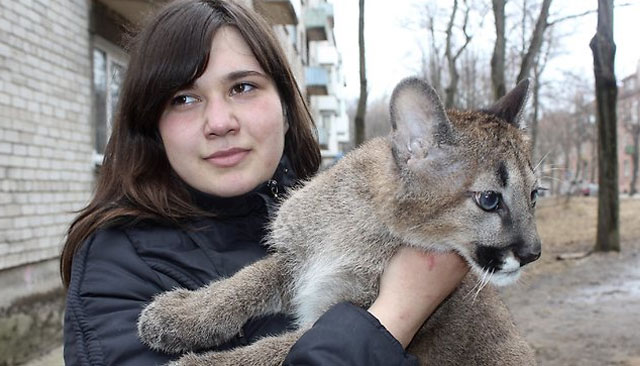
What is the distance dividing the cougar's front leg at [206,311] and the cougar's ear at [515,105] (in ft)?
4.74

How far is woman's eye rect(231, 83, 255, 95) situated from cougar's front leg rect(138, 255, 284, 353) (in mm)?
847

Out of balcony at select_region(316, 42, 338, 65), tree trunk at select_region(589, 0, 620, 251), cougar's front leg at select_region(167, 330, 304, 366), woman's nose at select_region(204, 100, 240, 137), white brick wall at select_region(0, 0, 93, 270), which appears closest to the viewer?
cougar's front leg at select_region(167, 330, 304, 366)

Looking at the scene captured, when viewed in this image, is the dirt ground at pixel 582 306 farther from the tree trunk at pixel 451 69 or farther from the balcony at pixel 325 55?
the balcony at pixel 325 55

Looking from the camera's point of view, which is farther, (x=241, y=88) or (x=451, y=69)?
(x=451, y=69)

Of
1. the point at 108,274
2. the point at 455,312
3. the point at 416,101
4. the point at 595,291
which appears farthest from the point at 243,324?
the point at 595,291

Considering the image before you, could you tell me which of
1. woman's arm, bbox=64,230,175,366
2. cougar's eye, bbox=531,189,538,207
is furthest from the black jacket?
cougar's eye, bbox=531,189,538,207

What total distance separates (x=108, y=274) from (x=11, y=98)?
19.4 ft

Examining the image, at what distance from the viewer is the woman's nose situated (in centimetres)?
259

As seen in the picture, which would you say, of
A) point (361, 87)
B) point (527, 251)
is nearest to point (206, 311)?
point (527, 251)

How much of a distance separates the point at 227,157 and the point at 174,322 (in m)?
0.76

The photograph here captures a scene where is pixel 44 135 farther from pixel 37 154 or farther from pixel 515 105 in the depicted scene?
pixel 515 105

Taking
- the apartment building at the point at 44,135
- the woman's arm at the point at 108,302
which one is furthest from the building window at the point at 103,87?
the woman's arm at the point at 108,302

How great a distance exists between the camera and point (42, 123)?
26.3ft

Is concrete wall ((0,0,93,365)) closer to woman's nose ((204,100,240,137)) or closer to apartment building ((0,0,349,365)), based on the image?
apartment building ((0,0,349,365))
